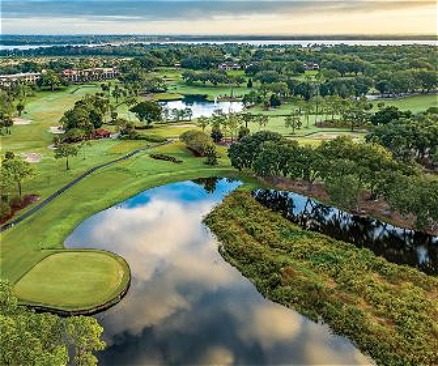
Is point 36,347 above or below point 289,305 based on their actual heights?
above

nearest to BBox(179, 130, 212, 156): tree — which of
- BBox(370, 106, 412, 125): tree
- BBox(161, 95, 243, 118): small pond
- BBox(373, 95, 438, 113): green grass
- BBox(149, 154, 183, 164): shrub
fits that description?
BBox(149, 154, 183, 164): shrub

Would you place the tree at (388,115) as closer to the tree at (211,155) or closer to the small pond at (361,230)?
the tree at (211,155)

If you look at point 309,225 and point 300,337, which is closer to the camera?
point 300,337

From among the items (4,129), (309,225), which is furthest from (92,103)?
(309,225)

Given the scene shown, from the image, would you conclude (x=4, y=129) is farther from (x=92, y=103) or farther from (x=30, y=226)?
(x=30, y=226)

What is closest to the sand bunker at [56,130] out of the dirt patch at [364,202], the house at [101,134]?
the house at [101,134]

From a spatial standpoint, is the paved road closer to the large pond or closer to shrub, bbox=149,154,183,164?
shrub, bbox=149,154,183,164

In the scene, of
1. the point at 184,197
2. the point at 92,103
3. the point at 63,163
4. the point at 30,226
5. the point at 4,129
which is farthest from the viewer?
the point at 92,103

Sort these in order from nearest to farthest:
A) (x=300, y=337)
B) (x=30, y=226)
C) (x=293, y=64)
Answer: (x=300, y=337)
(x=30, y=226)
(x=293, y=64)
